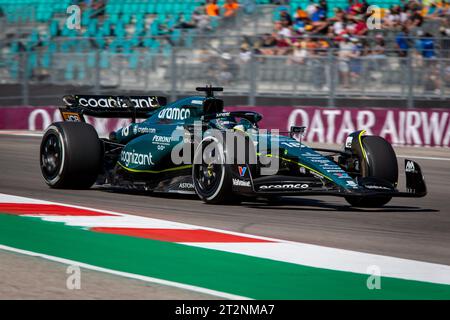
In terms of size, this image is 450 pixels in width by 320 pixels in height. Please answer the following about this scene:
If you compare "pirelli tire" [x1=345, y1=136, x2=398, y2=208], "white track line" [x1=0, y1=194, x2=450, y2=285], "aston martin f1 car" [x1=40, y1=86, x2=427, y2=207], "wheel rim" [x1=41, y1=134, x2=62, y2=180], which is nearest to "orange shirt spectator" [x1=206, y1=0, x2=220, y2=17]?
"aston martin f1 car" [x1=40, y1=86, x2=427, y2=207]

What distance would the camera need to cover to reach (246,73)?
20172 mm

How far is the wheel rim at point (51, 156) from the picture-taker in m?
11.2

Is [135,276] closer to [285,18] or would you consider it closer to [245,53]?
[245,53]

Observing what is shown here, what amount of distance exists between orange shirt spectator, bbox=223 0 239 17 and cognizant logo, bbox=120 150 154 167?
1261 cm

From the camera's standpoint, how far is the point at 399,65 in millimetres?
19062

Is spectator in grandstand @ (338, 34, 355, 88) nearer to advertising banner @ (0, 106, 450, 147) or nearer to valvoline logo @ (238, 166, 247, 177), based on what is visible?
advertising banner @ (0, 106, 450, 147)

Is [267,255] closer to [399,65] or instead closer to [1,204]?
[1,204]

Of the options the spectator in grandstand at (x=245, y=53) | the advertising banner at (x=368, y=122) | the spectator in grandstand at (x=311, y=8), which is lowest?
the advertising banner at (x=368, y=122)

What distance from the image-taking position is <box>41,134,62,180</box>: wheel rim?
11234mm

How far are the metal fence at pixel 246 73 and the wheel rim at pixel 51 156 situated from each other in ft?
29.9

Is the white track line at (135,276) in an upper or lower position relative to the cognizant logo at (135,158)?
upper

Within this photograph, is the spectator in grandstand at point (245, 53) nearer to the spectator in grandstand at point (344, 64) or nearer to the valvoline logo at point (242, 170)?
the spectator in grandstand at point (344, 64)

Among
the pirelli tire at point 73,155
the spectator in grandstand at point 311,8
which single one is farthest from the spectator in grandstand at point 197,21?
the pirelli tire at point 73,155
